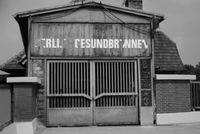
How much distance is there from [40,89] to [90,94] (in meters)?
1.98

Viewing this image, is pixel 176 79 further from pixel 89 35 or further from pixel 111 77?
pixel 89 35

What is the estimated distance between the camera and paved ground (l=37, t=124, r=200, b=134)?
39.7ft

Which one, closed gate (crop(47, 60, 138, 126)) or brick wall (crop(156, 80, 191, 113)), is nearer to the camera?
closed gate (crop(47, 60, 138, 126))

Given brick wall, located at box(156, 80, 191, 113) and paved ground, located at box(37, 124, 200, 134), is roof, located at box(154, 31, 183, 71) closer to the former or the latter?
brick wall, located at box(156, 80, 191, 113)

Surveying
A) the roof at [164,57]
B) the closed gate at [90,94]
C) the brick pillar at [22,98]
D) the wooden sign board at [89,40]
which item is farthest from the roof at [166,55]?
the brick pillar at [22,98]

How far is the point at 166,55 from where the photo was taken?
2262 cm

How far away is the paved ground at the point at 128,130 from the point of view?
12.1m

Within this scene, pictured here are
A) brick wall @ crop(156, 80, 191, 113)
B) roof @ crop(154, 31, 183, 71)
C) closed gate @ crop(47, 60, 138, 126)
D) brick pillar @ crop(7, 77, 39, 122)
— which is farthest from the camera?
roof @ crop(154, 31, 183, 71)

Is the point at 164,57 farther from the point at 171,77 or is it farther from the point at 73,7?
the point at 73,7

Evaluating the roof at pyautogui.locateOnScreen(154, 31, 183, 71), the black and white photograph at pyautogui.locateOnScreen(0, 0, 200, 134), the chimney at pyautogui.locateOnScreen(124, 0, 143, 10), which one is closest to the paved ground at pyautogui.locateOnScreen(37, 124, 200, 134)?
the black and white photograph at pyautogui.locateOnScreen(0, 0, 200, 134)

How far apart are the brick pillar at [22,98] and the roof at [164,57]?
1013 cm

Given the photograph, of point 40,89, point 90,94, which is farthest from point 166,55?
point 40,89

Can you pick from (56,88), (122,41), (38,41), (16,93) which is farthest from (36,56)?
(122,41)

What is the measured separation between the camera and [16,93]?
38.2 ft
